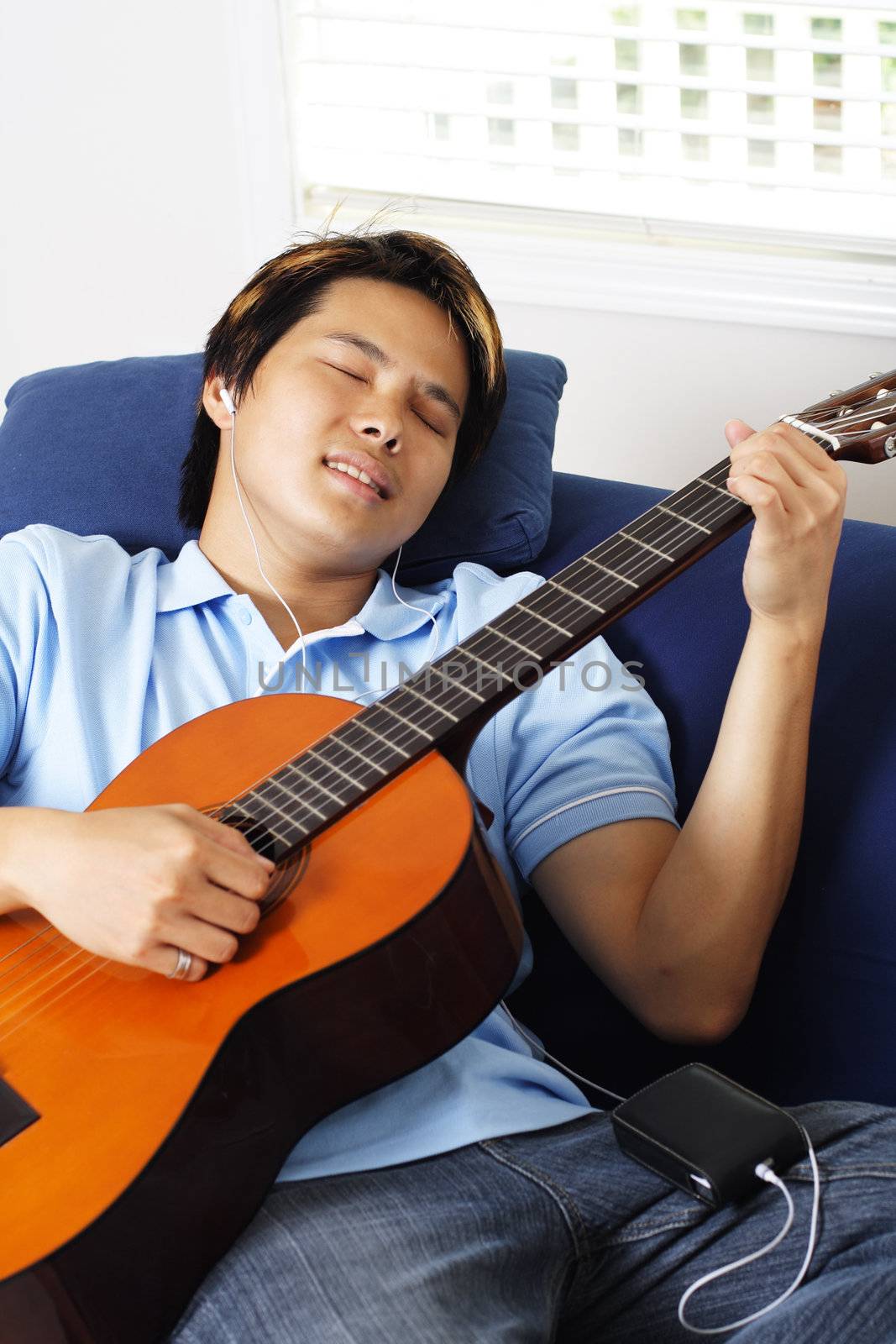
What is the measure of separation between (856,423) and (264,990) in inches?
28.6

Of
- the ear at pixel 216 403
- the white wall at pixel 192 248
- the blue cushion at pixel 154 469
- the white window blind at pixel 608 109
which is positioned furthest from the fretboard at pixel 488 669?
the white window blind at pixel 608 109

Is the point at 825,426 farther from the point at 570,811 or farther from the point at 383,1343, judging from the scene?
the point at 383,1343

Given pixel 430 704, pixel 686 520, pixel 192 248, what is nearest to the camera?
pixel 430 704

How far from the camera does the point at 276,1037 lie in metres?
0.86

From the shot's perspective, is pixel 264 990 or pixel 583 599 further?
pixel 583 599

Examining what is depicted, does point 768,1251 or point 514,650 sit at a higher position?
point 514,650

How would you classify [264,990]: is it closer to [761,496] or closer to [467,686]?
[467,686]

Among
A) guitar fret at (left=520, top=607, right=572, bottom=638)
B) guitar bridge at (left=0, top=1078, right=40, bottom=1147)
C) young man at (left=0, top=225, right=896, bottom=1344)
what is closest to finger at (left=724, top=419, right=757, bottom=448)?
young man at (left=0, top=225, right=896, bottom=1344)

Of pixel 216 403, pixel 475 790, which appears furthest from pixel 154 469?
pixel 475 790

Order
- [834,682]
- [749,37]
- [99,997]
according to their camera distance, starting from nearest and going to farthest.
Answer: [99,997]
[834,682]
[749,37]

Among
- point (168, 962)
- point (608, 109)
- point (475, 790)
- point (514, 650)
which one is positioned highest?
point (608, 109)

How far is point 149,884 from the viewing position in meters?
0.88

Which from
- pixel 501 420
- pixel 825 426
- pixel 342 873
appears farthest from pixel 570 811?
pixel 501 420

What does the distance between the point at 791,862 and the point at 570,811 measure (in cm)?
20
